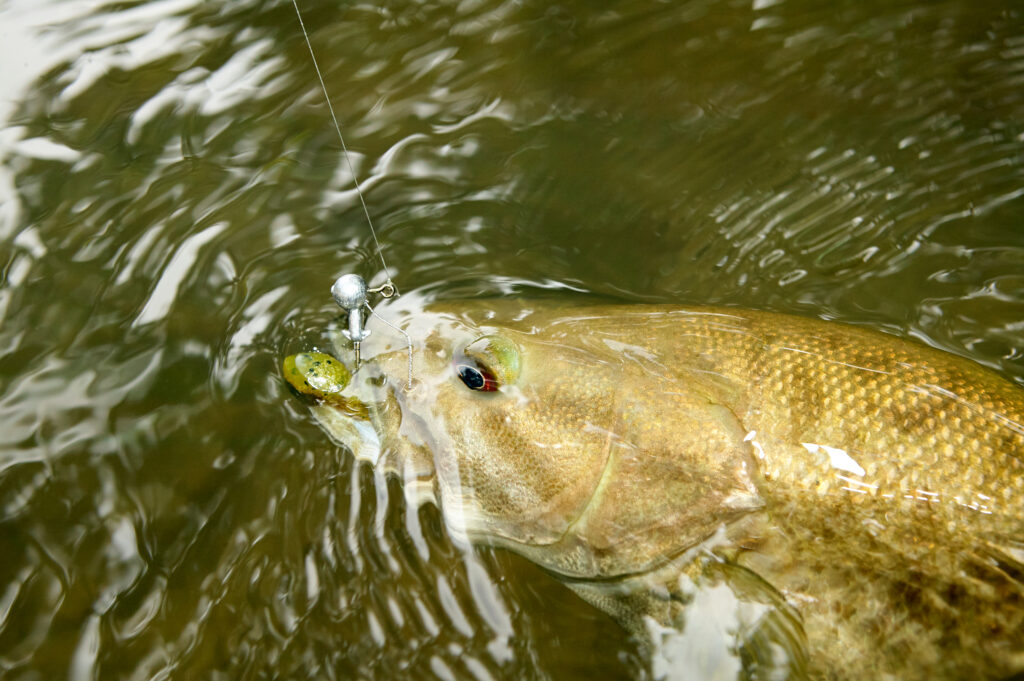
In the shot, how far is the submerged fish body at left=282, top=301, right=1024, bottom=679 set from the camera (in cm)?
241

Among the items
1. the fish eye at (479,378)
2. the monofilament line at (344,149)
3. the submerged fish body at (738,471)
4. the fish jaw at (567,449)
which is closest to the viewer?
the submerged fish body at (738,471)

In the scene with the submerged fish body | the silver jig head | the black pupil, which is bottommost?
the submerged fish body

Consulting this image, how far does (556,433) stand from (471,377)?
0.36 meters

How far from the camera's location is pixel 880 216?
148 inches

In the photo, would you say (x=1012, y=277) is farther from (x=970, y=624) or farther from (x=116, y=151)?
(x=116, y=151)

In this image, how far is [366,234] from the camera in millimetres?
3609

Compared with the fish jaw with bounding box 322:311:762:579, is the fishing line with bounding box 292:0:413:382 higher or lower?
higher

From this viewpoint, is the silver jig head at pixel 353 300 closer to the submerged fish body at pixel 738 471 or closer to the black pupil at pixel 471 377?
the submerged fish body at pixel 738 471

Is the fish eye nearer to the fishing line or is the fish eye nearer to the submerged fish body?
the submerged fish body

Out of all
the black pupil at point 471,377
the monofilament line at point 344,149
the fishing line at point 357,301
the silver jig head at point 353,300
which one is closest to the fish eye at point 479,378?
the black pupil at point 471,377

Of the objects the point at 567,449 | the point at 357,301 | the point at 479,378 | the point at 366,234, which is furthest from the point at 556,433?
the point at 366,234

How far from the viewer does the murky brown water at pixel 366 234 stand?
9.48 feet

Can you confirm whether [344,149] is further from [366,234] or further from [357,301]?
[357,301]

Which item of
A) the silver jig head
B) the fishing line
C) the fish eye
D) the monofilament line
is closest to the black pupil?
the fish eye
